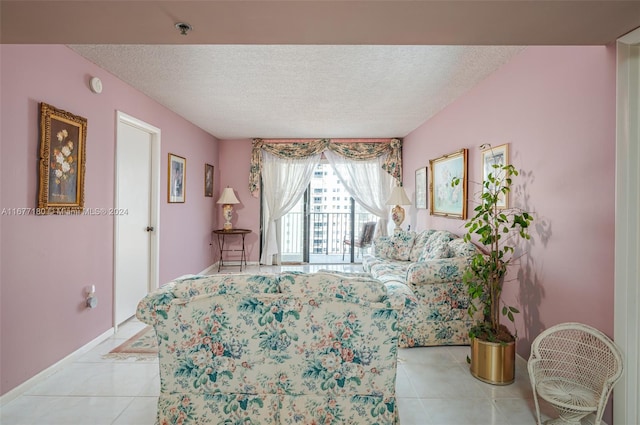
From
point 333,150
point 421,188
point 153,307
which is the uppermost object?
point 333,150

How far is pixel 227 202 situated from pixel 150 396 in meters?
4.08

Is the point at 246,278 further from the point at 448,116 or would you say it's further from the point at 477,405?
the point at 448,116

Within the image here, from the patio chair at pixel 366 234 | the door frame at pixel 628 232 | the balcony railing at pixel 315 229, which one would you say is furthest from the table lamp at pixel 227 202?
the door frame at pixel 628 232

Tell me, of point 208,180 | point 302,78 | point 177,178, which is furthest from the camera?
point 208,180

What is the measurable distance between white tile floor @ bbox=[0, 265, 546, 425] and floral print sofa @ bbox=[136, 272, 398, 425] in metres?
0.40

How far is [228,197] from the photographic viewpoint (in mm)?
5988

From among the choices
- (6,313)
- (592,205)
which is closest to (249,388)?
(6,313)

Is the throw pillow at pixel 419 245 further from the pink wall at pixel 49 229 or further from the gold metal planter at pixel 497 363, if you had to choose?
the pink wall at pixel 49 229

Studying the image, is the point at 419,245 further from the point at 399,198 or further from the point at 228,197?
the point at 228,197

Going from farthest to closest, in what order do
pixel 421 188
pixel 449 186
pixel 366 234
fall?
pixel 366 234, pixel 421 188, pixel 449 186

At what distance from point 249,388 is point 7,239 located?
1.77m

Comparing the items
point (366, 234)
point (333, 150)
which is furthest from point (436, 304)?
point (333, 150)

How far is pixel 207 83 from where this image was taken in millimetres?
3375

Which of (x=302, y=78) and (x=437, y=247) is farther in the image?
(x=437, y=247)
